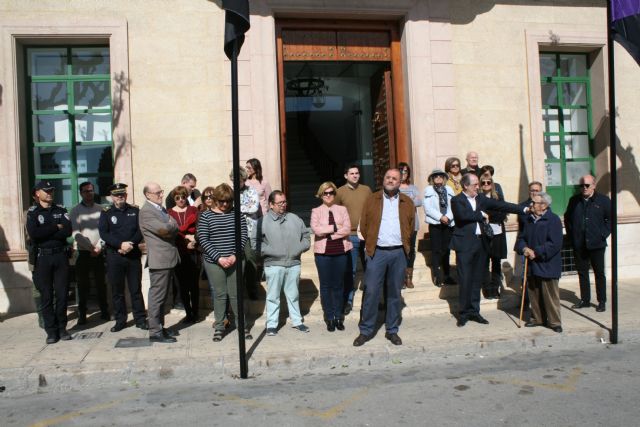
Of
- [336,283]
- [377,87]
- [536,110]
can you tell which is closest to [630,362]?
[336,283]

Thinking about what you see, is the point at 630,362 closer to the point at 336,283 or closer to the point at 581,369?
the point at 581,369

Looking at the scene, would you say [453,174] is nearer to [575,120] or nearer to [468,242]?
[468,242]

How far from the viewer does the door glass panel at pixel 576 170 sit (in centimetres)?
1099

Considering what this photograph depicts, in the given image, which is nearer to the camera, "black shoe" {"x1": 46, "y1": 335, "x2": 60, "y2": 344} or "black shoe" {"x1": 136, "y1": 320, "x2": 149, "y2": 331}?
"black shoe" {"x1": 46, "y1": 335, "x2": 60, "y2": 344}

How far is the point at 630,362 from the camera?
Answer: 226 inches

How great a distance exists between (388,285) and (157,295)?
2.76 m

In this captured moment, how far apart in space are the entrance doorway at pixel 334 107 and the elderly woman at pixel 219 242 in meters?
3.09

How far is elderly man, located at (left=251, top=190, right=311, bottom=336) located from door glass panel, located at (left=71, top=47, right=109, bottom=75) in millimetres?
4412

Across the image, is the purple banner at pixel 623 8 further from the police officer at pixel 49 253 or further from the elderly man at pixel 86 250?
the elderly man at pixel 86 250

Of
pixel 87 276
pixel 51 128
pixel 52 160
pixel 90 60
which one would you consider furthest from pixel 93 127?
pixel 87 276

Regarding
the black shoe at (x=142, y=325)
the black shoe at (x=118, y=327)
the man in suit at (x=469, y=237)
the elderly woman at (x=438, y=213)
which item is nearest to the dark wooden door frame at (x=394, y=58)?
the elderly woman at (x=438, y=213)

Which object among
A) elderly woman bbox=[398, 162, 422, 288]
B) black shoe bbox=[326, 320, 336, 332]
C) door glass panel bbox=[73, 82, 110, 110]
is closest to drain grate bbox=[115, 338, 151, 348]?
black shoe bbox=[326, 320, 336, 332]

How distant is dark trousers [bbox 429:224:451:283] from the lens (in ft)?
27.0

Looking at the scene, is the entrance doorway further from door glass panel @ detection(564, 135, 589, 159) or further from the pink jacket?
door glass panel @ detection(564, 135, 589, 159)
